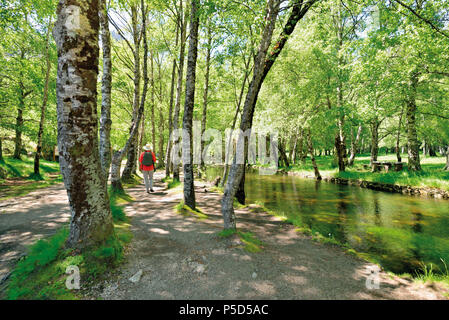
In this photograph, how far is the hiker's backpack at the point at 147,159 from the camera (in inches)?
439

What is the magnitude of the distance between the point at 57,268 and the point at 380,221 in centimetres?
1146

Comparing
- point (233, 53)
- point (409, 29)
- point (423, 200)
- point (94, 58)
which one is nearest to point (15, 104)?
point (233, 53)

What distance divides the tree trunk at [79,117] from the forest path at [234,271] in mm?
1110

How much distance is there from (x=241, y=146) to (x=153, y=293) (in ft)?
13.1

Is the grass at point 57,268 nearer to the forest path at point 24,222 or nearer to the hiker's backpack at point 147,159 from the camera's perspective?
the forest path at point 24,222

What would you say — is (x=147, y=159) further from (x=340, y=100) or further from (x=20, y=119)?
(x=340, y=100)

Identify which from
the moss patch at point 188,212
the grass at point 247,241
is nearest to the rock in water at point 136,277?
the grass at point 247,241

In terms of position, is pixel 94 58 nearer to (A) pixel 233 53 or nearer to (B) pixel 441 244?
(A) pixel 233 53

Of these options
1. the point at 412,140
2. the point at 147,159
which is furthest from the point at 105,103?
the point at 412,140

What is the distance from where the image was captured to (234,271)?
3920 millimetres

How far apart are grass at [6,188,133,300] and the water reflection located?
260 inches

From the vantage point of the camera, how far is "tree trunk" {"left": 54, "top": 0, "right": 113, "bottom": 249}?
3564 millimetres

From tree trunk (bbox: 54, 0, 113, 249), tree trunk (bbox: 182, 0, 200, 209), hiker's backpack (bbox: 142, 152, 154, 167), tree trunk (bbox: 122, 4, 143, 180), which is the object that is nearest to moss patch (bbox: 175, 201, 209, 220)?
tree trunk (bbox: 182, 0, 200, 209)

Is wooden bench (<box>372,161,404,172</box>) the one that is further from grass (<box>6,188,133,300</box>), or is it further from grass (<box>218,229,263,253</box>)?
grass (<box>6,188,133,300</box>)
